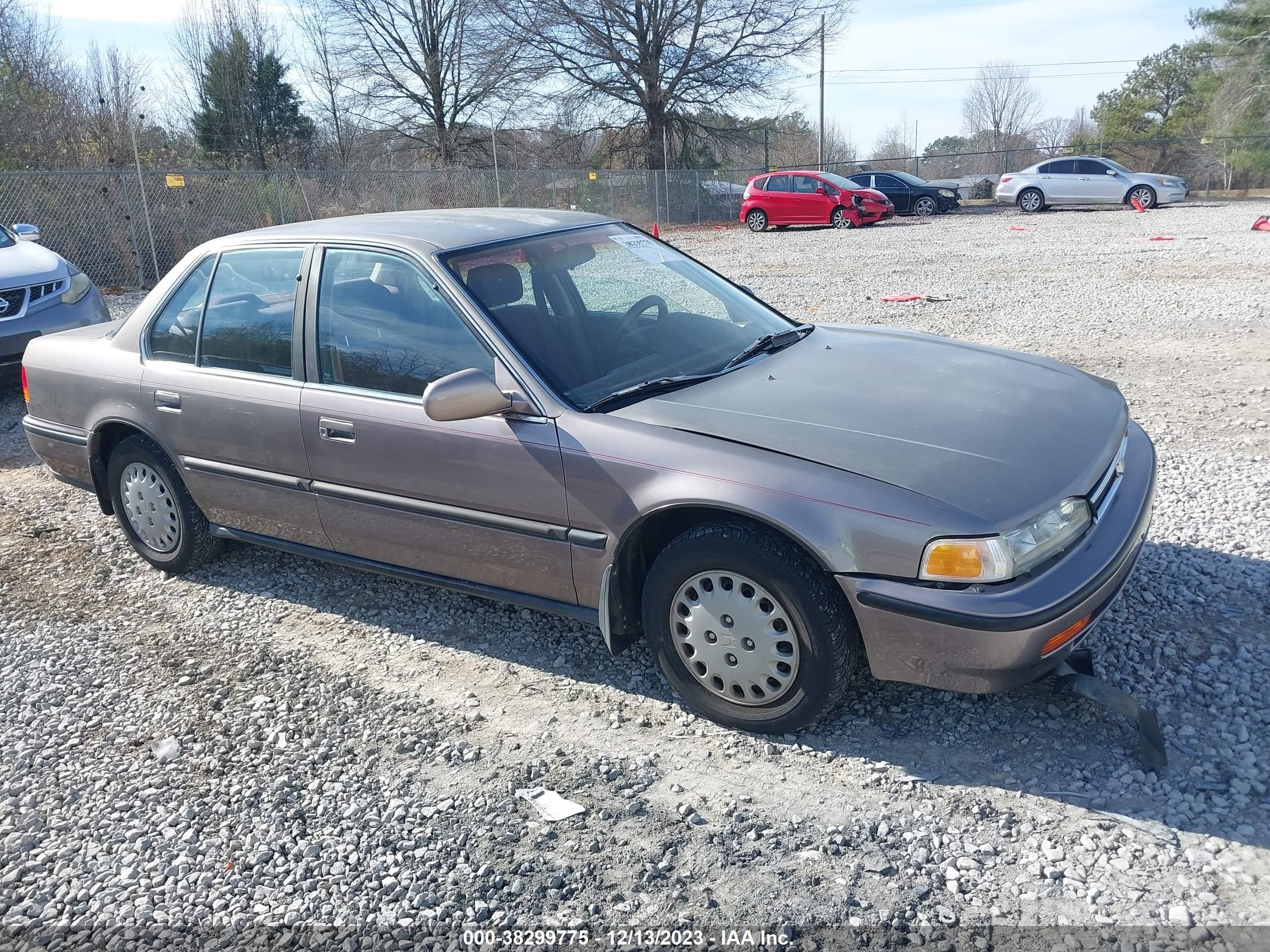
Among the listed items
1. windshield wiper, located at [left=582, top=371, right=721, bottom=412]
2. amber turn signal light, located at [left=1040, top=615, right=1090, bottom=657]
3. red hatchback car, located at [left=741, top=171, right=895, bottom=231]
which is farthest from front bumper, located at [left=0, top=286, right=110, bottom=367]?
red hatchback car, located at [left=741, top=171, right=895, bottom=231]

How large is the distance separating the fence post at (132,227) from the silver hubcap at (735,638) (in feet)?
55.0

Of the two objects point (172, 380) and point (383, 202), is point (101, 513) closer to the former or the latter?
point (172, 380)

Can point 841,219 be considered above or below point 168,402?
above

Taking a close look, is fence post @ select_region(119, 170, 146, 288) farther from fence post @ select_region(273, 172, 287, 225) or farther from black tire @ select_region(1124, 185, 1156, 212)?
black tire @ select_region(1124, 185, 1156, 212)

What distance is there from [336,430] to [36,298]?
630cm

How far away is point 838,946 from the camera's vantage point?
2.48 metres

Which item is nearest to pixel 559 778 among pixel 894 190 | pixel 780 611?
pixel 780 611

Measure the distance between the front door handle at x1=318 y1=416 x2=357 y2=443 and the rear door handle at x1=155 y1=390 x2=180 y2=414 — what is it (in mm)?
948

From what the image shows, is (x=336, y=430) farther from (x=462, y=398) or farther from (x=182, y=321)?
(x=182, y=321)

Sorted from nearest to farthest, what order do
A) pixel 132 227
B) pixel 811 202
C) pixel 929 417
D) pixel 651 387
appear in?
pixel 929 417, pixel 651 387, pixel 132 227, pixel 811 202

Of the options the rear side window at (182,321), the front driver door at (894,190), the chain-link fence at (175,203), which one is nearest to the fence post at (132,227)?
the chain-link fence at (175,203)

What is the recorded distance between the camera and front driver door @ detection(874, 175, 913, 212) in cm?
2995

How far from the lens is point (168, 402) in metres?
4.57

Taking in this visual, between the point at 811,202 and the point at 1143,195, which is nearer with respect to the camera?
the point at 811,202
